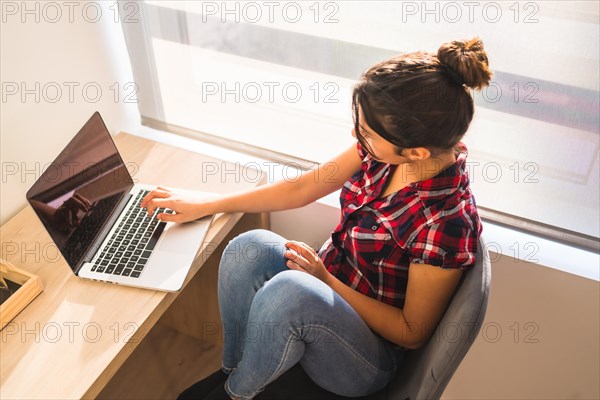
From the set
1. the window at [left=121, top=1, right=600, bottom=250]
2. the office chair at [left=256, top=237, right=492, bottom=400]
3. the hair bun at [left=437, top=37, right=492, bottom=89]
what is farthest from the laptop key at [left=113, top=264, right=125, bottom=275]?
the hair bun at [left=437, top=37, right=492, bottom=89]

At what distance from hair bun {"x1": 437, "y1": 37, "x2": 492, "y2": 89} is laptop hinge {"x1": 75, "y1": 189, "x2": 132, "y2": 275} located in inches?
30.8

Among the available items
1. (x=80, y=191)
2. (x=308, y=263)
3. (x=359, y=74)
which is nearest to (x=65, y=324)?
(x=80, y=191)

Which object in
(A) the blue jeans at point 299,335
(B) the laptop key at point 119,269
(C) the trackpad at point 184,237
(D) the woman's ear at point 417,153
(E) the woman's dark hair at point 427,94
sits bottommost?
(A) the blue jeans at point 299,335

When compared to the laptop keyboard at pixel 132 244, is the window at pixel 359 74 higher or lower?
higher

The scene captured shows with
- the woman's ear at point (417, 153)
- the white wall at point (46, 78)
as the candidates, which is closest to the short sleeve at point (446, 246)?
the woman's ear at point (417, 153)

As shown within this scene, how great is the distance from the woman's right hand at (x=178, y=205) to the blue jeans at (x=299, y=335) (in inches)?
4.9

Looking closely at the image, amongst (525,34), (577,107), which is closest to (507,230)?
(577,107)

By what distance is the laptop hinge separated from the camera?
1.20 meters

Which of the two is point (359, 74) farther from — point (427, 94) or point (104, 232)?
point (104, 232)

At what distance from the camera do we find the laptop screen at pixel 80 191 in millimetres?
1104

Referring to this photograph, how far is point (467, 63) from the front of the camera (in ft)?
3.11

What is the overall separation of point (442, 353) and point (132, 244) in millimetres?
684

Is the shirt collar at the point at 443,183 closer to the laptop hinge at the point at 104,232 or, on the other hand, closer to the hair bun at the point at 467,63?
the hair bun at the point at 467,63

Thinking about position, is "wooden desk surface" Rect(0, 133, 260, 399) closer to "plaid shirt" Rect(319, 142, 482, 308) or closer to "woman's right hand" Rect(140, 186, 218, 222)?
"woman's right hand" Rect(140, 186, 218, 222)
